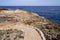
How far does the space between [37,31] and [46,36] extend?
0.60m

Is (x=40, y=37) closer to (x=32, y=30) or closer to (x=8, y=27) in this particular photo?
(x=32, y=30)

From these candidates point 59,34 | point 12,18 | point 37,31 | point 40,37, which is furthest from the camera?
point 12,18

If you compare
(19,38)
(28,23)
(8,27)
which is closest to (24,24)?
(28,23)

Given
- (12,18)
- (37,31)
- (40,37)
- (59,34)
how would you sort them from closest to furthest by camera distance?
1. (40,37)
2. (37,31)
3. (59,34)
4. (12,18)

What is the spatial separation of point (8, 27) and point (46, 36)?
238cm

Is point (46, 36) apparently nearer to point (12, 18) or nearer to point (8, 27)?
point (8, 27)

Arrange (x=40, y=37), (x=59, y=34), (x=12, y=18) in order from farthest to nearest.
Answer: (x=12, y=18), (x=59, y=34), (x=40, y=37)

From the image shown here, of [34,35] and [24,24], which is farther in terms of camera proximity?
[24,24]

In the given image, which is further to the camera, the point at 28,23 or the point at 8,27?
the point at 28,23

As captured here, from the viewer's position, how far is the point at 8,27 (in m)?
11.6

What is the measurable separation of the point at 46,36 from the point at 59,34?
1.41 m

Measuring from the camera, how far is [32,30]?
11148 millimetres

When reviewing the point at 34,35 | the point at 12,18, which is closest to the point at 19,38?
the point at 34,35

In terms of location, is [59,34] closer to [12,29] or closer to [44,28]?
[44,28]
